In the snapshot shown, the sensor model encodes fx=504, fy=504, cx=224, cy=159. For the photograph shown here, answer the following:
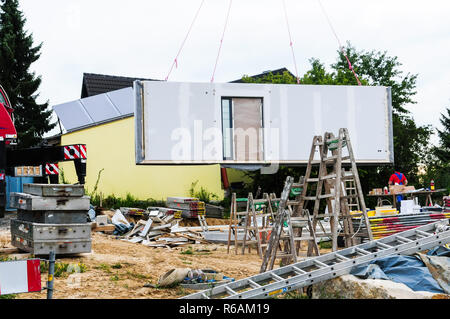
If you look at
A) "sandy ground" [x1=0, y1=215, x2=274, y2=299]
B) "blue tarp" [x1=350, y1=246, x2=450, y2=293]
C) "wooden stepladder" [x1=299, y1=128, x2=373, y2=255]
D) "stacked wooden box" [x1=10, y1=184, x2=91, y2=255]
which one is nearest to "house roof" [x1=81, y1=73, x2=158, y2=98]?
"sandy ground" [x1=0, y1=215, x2=274, y2=299]

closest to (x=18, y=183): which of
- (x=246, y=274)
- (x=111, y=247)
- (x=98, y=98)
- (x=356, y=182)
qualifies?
(x=98, y=98)

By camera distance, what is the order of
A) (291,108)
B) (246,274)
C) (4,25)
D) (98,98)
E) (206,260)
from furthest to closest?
(4,25), (98,98), (291,108), (206,260), (246,274)

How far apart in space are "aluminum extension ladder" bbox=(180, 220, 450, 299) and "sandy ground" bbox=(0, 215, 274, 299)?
1.51 meters

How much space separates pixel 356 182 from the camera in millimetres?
7855

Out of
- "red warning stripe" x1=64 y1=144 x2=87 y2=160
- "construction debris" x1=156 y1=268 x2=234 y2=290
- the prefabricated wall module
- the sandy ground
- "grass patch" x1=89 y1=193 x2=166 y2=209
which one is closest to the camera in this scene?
the sandy ground

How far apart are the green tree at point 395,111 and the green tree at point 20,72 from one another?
11107 millimetres

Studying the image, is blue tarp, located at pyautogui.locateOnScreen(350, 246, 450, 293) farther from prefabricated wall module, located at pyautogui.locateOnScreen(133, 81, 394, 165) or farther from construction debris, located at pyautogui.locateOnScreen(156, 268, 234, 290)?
prefabricated wall module, located at pyautogui.locateOnScreen(133, 81, 394, 165)

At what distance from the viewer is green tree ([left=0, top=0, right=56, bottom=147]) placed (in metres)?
25.7

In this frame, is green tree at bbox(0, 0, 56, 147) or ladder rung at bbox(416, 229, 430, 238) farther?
green tree at bbox(0, 0, 56, 147)

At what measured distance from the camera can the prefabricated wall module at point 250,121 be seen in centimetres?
1085

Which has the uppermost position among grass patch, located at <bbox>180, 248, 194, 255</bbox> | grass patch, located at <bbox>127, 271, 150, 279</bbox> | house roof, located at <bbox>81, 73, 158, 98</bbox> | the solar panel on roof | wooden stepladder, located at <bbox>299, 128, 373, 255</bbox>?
house roof, located at <bbox>81, 73, 158, 98</bbox>
